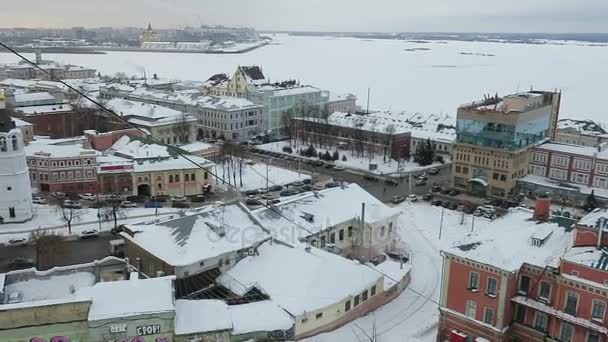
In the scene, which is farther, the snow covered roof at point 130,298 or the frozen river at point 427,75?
the frozen river at point 427,75

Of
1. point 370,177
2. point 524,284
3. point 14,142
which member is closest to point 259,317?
point 524,284

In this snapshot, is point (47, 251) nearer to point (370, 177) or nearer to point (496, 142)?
point (370, 177)

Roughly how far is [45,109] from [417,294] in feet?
145

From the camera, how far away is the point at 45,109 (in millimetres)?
53906

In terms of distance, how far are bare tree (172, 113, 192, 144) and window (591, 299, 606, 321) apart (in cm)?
3868

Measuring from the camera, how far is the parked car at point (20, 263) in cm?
2531

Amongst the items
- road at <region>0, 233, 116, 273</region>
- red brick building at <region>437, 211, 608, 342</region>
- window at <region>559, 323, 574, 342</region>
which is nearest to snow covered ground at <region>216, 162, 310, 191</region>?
road at <region>0, 233, 116, 273</region>

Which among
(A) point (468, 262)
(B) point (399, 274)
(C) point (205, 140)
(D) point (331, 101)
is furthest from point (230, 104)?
(A) point (468, 262)

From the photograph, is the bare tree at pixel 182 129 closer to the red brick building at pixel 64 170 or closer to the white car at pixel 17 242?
the red brick building at pixel 64 170

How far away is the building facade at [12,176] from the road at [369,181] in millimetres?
19927

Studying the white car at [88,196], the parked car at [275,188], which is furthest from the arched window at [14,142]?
the parked car at [275,188]

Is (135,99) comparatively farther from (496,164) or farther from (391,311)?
(391,311)

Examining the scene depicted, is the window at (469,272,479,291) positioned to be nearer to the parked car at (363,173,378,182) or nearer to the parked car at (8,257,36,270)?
the parked car at (8,257,36,270)

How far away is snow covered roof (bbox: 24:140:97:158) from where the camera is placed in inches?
1410
